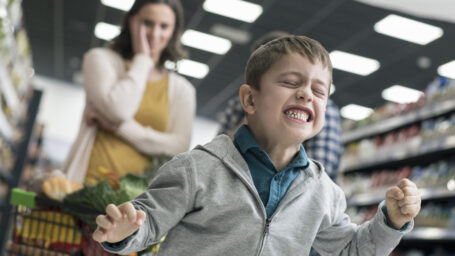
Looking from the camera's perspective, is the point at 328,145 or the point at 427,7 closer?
the point at 427,7

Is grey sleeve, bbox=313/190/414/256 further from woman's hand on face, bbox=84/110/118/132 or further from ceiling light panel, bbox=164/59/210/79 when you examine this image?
ceiling light panel, bbox=164/59/210/79

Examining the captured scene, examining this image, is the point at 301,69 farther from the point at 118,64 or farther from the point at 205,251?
the point at 118,64

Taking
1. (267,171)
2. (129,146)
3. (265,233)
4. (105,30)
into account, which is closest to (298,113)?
(267,171)

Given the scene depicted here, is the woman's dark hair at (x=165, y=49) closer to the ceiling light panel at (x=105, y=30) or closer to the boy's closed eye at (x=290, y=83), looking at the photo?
the boy's closed eye at (x=290, y=83)

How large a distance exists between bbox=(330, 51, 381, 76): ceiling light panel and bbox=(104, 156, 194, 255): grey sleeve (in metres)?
9.45

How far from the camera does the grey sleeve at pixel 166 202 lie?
3.98 feet

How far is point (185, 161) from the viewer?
4.23 ft

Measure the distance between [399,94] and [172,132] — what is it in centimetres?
1067

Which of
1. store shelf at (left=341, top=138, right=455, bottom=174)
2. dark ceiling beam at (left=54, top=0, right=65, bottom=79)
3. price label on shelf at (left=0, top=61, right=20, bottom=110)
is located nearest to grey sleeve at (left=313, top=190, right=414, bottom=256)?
price label on shelf at (left=0, top=61, right=20, bottom=110)

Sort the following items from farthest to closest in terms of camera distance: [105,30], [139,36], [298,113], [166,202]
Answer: [105,30] → [139,36] → [298,113] → [166,202]

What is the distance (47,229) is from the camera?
5.54 feet

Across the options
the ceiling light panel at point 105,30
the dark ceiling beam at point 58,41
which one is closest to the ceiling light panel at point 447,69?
the ceiling light panel at point 105,30

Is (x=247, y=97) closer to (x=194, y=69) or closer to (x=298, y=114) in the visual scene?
(x=298, y=114)

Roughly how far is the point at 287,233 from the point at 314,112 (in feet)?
0.93
